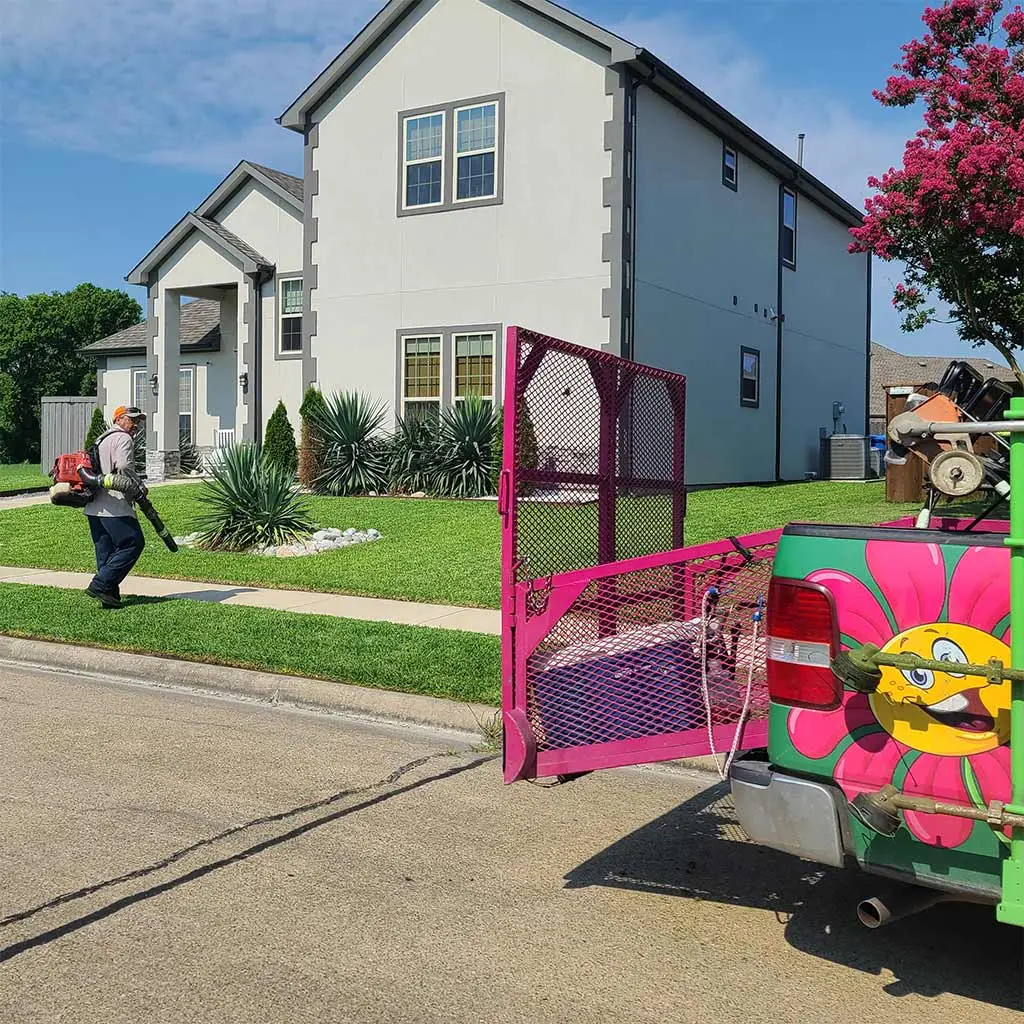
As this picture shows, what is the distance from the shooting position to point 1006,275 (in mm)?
16281

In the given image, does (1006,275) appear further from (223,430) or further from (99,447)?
(223,430)

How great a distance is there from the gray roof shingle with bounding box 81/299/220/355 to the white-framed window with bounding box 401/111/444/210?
8659 mm

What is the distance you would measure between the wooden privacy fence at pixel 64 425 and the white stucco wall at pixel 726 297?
16392 millimetres

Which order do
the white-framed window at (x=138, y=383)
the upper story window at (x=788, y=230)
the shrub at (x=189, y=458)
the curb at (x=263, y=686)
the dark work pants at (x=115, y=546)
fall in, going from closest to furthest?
the curb at (x=263, y=686) < the dark work pants at (x=115, y=546) < the upper story window at (x=788, y=230) < the shrub at (x=189, y=458) < the white-framed window at (x=138, y=383)

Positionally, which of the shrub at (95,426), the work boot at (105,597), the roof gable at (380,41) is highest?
the roof gable at (380,41)

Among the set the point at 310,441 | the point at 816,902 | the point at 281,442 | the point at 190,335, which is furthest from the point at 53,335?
the point at 816,902

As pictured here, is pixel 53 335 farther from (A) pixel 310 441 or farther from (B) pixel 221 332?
(A) pixel 310 441

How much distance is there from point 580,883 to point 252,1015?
155 centimetres

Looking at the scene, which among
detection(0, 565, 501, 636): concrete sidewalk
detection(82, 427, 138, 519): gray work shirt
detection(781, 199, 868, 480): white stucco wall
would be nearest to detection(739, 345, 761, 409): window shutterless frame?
detection(781, 199, 868, 480): white stucco wall

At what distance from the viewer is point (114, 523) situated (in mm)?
10102

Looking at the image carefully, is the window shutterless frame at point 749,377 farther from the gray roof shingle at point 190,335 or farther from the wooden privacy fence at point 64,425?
the wooden privacy fence at point 64,425

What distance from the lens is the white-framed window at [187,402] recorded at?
90.1 feet

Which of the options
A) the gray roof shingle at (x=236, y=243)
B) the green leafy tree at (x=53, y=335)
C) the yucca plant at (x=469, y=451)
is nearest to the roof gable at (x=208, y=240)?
the gray roof shingle at (x=236, y=243)

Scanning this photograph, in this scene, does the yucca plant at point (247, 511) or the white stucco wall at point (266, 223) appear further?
the white stucco wall at point (266, 223)
